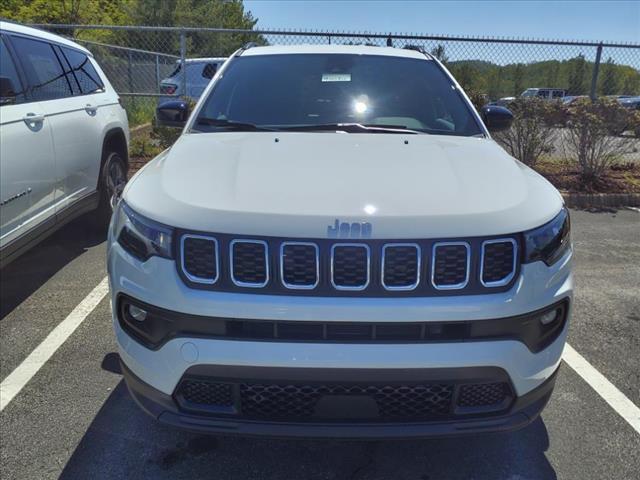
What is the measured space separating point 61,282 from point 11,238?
919mm

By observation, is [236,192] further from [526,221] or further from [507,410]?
[507,410]

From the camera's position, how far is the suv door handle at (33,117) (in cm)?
370

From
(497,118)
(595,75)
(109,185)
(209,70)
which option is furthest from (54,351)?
(595,75)

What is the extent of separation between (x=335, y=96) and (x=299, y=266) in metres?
1.69

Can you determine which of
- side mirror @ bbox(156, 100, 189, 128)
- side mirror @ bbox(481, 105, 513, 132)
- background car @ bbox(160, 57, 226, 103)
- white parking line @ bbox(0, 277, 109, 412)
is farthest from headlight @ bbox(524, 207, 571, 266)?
background car @ bbox(160, 57, 226, 103)

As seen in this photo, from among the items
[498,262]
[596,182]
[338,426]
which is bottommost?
[596,182]

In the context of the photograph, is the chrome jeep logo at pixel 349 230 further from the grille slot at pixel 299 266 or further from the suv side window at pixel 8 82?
the suv side window at pixel 8 82

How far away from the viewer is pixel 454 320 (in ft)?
6.17

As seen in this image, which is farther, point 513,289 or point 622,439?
point 622,439

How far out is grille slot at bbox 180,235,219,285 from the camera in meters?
1.92

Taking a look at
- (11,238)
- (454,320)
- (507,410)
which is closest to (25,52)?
(11,238)

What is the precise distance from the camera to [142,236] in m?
2.03

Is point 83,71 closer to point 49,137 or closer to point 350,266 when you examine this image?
point 49,137

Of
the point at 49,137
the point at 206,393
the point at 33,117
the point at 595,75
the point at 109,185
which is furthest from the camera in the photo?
the point at 595,75
